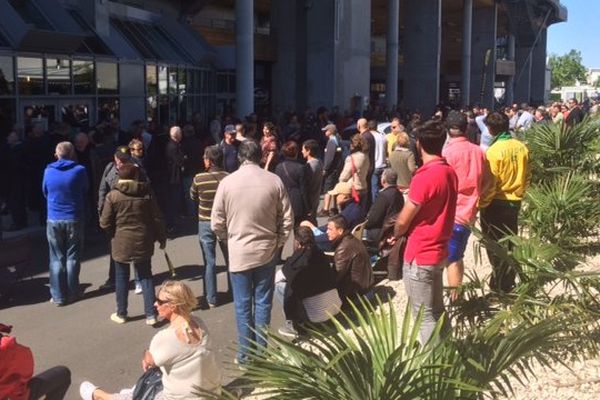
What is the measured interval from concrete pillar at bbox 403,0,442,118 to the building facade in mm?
61

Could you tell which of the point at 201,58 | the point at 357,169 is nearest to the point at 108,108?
the point at 201,58

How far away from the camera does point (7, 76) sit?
664 inches

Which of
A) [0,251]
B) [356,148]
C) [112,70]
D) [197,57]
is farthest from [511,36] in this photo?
[0,251]

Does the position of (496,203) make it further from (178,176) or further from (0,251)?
(178,176)

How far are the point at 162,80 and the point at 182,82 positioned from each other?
203 centimetres

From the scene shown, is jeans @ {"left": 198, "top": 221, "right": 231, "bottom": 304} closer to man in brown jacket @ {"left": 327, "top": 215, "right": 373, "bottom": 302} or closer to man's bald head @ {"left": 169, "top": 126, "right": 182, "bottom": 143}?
man in brown jacket @ {"left": 327, "top": 215, "right": 373, "bottom": 302}

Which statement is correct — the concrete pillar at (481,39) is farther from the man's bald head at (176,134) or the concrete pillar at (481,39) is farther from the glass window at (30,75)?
the man's bald head at (176,134)

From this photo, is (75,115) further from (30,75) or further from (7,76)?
(7,76)

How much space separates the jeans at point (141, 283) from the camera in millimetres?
7285

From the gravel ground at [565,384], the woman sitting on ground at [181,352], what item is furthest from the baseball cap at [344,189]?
the woman sitting on ground at [181,352]

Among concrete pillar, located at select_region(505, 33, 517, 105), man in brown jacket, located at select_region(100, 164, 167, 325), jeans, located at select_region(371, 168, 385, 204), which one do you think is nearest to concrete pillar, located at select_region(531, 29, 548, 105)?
concrete pillar, located at select_region(505, 33, 517, 105)

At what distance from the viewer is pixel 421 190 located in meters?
4.98

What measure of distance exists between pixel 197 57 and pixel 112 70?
6.36 m

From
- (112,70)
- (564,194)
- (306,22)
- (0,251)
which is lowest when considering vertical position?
(0,251)
